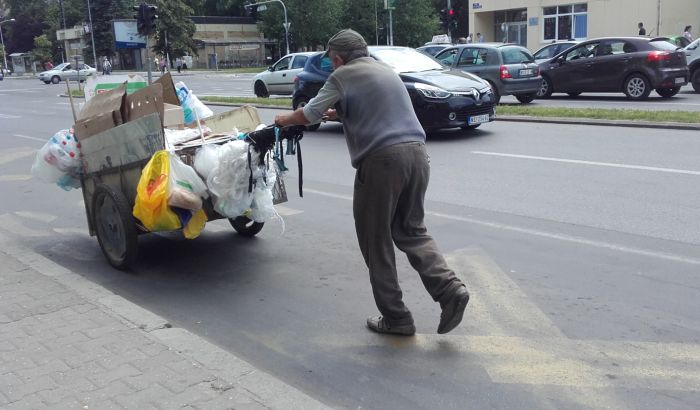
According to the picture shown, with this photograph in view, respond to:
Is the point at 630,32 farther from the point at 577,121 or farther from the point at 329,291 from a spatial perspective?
the point at 329,291

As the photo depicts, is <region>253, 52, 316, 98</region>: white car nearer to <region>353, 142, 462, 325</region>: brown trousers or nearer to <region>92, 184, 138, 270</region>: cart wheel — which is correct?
<region>92, 184, 138, 270</region>: cart wheel

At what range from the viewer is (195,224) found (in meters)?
5.45

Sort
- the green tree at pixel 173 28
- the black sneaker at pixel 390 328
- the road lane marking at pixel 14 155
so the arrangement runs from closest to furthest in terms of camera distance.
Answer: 1. the black sneaker at pixel 390 328
2. the road lane marking at pixel 14 155
3. the green tree at pixel 173 28

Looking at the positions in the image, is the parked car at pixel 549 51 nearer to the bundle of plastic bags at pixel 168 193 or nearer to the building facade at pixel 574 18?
the building facade at pixel 574 18

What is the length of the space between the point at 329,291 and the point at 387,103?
1.69 meters

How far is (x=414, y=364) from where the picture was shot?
4.01 m

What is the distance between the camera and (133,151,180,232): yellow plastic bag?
518cm

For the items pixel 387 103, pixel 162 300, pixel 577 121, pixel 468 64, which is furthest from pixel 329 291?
pixel 468 64

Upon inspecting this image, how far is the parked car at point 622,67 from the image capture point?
687 inches

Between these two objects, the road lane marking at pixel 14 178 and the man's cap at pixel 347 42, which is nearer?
the man's cap at pixel 347 42

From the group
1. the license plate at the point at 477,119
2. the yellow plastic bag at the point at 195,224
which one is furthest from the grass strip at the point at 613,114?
the yellow plastic bag at the point at 195,224

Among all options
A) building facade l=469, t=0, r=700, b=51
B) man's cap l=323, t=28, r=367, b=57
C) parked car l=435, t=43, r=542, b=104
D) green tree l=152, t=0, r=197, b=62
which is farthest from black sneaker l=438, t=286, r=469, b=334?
green tree l=152, t=0, r=197, b=62

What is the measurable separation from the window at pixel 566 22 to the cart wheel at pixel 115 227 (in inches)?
1570

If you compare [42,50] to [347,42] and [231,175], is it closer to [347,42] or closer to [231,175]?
[231,175]
